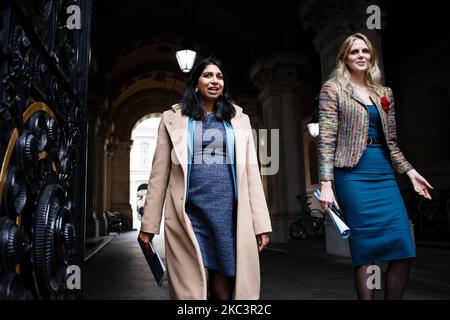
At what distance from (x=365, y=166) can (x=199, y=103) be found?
1120mm

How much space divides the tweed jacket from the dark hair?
24.8 inches

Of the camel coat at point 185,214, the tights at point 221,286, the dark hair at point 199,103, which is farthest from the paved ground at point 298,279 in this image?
the dark hair at point 199,103

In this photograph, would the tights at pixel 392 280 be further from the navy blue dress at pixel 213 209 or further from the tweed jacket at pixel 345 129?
the navy blue dress at pixel 213 209

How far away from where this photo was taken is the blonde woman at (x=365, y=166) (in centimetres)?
242

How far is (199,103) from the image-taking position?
2.61 m

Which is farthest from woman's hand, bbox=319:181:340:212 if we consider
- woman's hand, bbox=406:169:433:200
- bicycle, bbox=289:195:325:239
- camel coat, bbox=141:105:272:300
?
Answer: bicycle, bbox=289:195:325:239

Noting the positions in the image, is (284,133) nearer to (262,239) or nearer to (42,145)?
(262,239)

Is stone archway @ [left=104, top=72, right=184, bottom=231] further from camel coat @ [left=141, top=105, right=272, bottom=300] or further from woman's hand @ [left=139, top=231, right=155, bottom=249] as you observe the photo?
woman's hand @ [left=139, top=231, right=155, bottom=249]

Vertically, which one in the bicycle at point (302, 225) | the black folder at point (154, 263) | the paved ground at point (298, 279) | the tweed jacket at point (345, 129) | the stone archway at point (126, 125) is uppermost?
the stone archway at point (126, 125)

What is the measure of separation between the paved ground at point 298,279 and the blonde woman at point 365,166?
1.97 meters

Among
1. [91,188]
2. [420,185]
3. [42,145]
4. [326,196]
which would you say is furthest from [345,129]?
[91,188]
